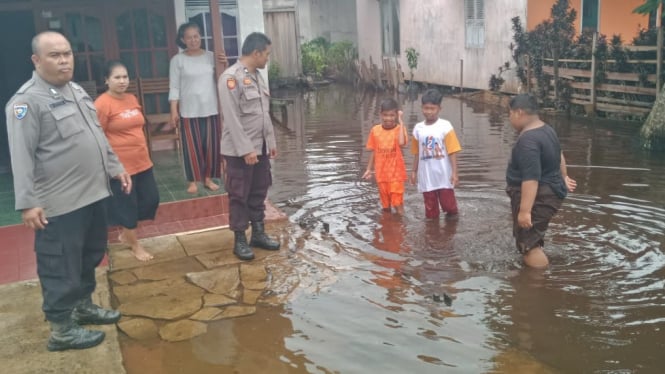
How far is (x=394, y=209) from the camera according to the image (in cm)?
723

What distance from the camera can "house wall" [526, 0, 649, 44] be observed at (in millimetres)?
16266

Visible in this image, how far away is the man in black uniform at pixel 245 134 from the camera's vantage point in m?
5.33

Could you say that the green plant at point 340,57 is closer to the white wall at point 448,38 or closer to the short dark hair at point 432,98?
the white wall at point 448,38

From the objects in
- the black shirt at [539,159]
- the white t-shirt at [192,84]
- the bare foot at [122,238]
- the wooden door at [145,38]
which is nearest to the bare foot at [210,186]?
the white t-shirt at [192,84]

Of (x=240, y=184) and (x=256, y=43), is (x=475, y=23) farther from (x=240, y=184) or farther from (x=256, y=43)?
(x=240, y=184)

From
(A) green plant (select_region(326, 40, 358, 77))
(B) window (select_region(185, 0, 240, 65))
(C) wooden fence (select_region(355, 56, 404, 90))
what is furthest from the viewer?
(A) green plant (select_region(326, 40, 358, 77))

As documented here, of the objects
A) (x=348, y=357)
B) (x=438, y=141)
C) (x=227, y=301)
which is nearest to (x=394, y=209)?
(x=438, y=141)

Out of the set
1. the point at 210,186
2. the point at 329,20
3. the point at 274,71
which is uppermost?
the point at 329,20

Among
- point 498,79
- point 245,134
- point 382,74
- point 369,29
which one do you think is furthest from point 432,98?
point 369,29

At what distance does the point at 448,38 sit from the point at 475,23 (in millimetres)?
1632

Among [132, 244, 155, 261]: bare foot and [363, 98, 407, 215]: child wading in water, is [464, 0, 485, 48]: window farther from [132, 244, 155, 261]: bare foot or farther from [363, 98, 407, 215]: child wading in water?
[132, 244, 155, 261]: bare foot

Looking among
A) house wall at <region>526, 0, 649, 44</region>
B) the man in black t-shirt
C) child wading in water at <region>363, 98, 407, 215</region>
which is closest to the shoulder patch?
child wading in water at <region>363, 98, 407, 215</region>

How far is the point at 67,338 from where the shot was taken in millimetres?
3859

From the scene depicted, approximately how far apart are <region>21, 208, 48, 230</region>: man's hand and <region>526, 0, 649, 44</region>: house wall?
49.5 ft
